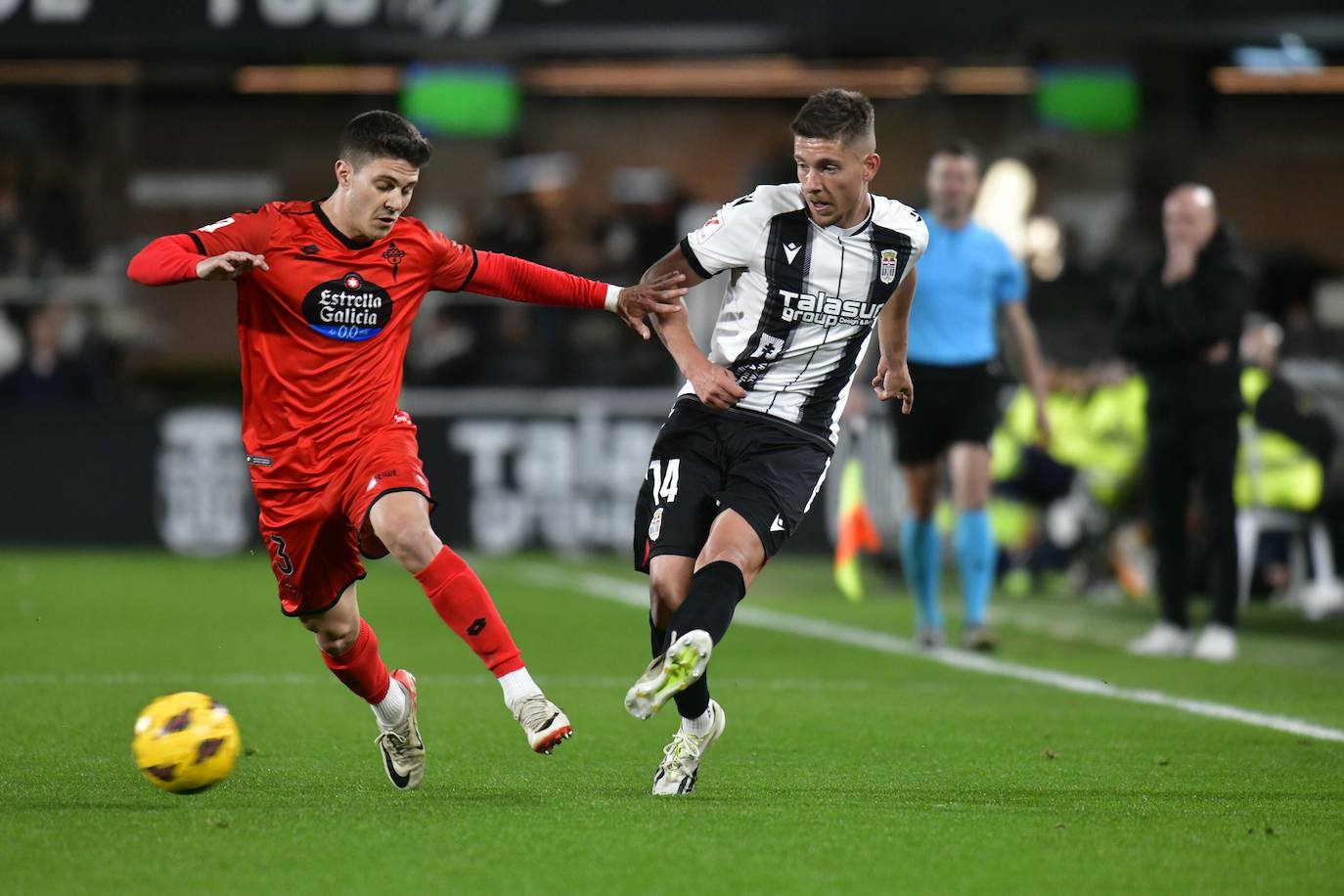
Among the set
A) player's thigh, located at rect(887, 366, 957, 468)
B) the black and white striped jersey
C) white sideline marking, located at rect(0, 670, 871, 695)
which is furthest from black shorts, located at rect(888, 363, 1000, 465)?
the black and white striped jersey

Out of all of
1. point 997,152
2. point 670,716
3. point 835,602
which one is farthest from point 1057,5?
point 670,716

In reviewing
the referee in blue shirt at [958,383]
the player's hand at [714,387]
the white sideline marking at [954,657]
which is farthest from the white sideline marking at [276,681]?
the player's hand at [714,387]

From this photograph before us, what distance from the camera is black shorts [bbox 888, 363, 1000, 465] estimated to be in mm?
9797

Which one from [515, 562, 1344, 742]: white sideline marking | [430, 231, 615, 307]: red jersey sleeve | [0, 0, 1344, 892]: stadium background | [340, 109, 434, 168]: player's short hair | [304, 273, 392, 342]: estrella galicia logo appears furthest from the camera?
[0, 0, 1344, 892]: stadium background

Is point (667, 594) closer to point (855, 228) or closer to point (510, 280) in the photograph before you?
point (510, 280)

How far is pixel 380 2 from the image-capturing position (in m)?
15.3

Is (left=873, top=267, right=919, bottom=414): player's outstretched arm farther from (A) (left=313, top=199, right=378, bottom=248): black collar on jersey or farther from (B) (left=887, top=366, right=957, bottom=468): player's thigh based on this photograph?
(B) (left=887, top=366, right=957, bottom=468): player's thigh

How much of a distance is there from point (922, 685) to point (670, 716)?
1.45 m

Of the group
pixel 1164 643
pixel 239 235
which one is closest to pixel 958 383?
pixel 1164 643

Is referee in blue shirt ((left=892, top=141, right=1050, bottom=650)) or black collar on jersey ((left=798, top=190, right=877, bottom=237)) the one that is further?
referee in blue shirt ((left=892, top=141, right=1050, bottom=650))

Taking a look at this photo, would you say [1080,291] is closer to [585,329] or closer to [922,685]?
[585,329]

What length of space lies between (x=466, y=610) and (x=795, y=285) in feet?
4.38

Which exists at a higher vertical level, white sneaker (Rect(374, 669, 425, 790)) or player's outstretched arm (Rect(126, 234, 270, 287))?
player's outstretched arm (Rect(126, 234, 270, 287))

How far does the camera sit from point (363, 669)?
5.91 meters
